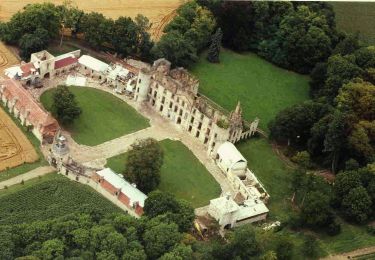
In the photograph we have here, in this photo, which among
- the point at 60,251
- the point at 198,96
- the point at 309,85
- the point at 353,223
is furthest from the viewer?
the point at 309,85

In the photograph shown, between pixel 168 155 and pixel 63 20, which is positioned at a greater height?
pixel 63 20

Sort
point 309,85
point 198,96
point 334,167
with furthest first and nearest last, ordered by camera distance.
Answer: point 309,85, point 198,96, point 334,167

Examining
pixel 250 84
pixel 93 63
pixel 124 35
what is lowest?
pixel 250 84

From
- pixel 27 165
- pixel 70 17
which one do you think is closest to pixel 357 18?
pixel 70 17

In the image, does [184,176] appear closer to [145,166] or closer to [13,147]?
[145,166]

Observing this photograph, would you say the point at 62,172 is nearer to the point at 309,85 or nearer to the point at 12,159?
the point at 12,159

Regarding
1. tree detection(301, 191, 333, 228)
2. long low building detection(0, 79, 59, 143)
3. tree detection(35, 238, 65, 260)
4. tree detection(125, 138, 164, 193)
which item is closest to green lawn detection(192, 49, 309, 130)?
tree detection(301, 191, 333, 228)

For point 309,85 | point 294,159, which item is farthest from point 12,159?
point 309,85

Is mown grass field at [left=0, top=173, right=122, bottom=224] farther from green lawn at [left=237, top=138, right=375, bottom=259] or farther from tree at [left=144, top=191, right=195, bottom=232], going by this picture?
green lawn at [left=237, top=138, right=375, bottom=259]
